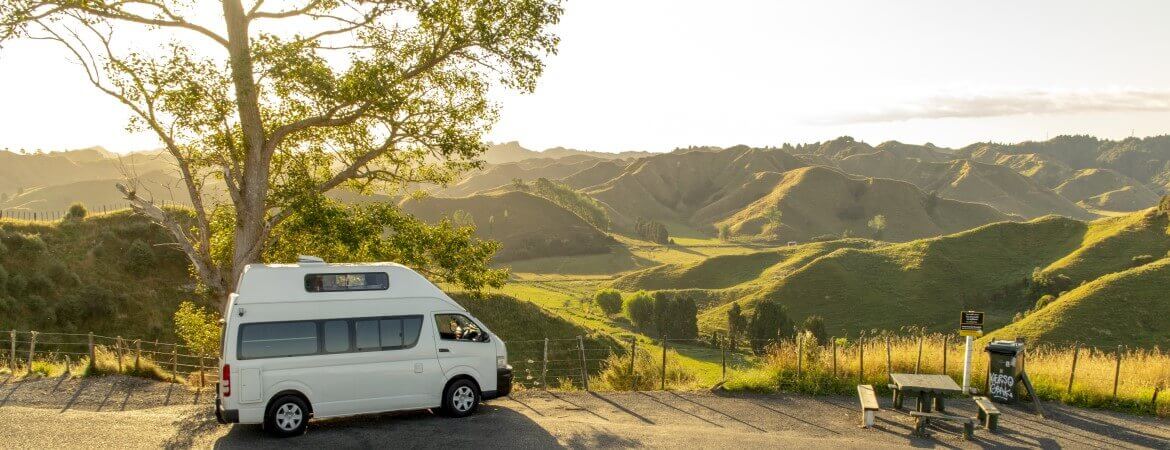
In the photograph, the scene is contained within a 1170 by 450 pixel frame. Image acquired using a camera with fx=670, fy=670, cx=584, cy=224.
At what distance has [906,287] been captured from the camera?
76500 mm

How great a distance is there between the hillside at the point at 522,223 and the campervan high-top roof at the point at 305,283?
119638 mm

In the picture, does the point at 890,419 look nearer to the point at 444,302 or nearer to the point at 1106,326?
the point at 444,302

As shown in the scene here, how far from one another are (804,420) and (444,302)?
7.45m

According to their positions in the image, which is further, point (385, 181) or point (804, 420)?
point (385, 181)

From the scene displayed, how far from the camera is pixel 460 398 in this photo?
12.9 meters

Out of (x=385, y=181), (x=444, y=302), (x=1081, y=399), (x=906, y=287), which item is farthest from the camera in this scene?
(x=906, y=287)

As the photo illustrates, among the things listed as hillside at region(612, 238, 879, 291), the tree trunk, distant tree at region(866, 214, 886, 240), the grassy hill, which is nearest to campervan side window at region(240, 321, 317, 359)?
the tree trunk

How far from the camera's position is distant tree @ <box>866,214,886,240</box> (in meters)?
173

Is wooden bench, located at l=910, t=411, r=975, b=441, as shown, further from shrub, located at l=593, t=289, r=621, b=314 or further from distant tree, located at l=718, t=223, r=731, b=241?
distant tree, located at l=718, t=223, r=731, b=241

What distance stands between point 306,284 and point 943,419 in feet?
37.9

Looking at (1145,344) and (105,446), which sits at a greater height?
(105,446)

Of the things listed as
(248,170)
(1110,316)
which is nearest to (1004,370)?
(248,170)

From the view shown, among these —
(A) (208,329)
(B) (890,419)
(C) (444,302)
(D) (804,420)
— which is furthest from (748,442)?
(A) (208,329)

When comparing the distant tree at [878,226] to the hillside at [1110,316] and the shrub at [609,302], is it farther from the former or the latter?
the hillside at [1110,316]
